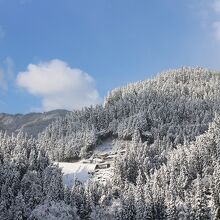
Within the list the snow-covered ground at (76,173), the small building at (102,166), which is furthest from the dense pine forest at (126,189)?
the small building at (102,166)

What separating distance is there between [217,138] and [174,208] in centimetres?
4577

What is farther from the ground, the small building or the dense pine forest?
the small building

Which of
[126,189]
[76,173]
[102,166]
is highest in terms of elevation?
[102,166]

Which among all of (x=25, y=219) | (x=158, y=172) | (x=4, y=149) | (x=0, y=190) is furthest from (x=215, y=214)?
(x=4, y=149)

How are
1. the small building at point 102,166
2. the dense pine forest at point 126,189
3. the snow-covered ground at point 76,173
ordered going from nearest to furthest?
the dense pine forest at point 126,189 → the snow-covered ground at point 76,173 → the small building at point 102,166

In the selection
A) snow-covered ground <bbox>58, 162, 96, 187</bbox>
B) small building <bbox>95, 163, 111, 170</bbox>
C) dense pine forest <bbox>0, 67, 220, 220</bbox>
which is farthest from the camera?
small building <bbox>95, 163, 111, 170</bbox>

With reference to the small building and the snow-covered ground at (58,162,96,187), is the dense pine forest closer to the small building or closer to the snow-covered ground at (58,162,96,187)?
the snow-covered ground at (58,162,96,187)

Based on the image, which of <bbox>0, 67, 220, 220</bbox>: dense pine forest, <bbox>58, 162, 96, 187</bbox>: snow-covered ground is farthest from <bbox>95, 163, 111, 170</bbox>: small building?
<bbox>0, 67, 220, 220</bbox>: dense pine forest

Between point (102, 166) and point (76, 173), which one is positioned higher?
point (102, 166)

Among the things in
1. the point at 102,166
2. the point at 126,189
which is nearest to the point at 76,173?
the point at 102,166

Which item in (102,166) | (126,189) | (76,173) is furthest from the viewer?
(102,166)

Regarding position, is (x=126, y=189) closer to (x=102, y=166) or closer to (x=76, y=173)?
Result: (x=76, y=173)

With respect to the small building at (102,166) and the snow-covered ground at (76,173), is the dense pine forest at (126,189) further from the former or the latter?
the small building at (102,166)

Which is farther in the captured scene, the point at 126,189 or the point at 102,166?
the point at 102,166
